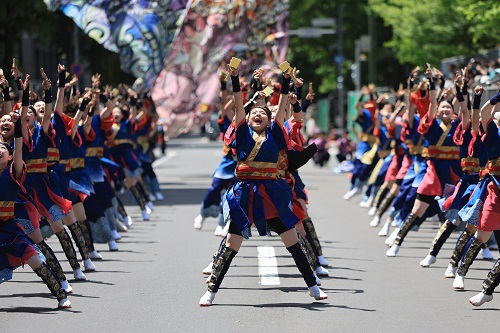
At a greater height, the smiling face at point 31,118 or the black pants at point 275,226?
the smiling face at point 31,118

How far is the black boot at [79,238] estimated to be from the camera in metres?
12.9

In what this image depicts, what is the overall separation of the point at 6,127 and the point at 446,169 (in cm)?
541

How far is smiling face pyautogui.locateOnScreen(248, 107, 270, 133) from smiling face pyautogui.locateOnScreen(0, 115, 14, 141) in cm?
207

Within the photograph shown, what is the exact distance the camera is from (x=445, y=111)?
1412 centimetres

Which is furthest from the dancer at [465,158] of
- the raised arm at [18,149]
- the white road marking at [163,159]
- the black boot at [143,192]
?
the white road marking at [163,159]

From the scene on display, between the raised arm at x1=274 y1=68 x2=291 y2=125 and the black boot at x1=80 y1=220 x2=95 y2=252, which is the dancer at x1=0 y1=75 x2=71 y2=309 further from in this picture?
the black boot at x1=80 y1=220 x2=95 y2=252

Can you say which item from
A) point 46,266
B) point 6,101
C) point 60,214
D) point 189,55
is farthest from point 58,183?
point 189,55

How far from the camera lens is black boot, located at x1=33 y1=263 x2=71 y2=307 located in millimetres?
10391

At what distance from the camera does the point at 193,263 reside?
13.9 metres

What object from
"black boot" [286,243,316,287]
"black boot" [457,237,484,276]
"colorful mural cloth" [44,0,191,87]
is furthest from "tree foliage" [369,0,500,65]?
"black boot" [286,243,316,287]

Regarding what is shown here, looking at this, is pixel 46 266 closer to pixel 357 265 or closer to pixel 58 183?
pixel 58 183

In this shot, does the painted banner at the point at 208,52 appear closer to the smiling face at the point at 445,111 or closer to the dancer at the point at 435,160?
the dancer at the point at 435,160

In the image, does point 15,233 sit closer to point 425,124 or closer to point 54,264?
point 54,264

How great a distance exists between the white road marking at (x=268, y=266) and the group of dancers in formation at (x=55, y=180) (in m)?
1.75
